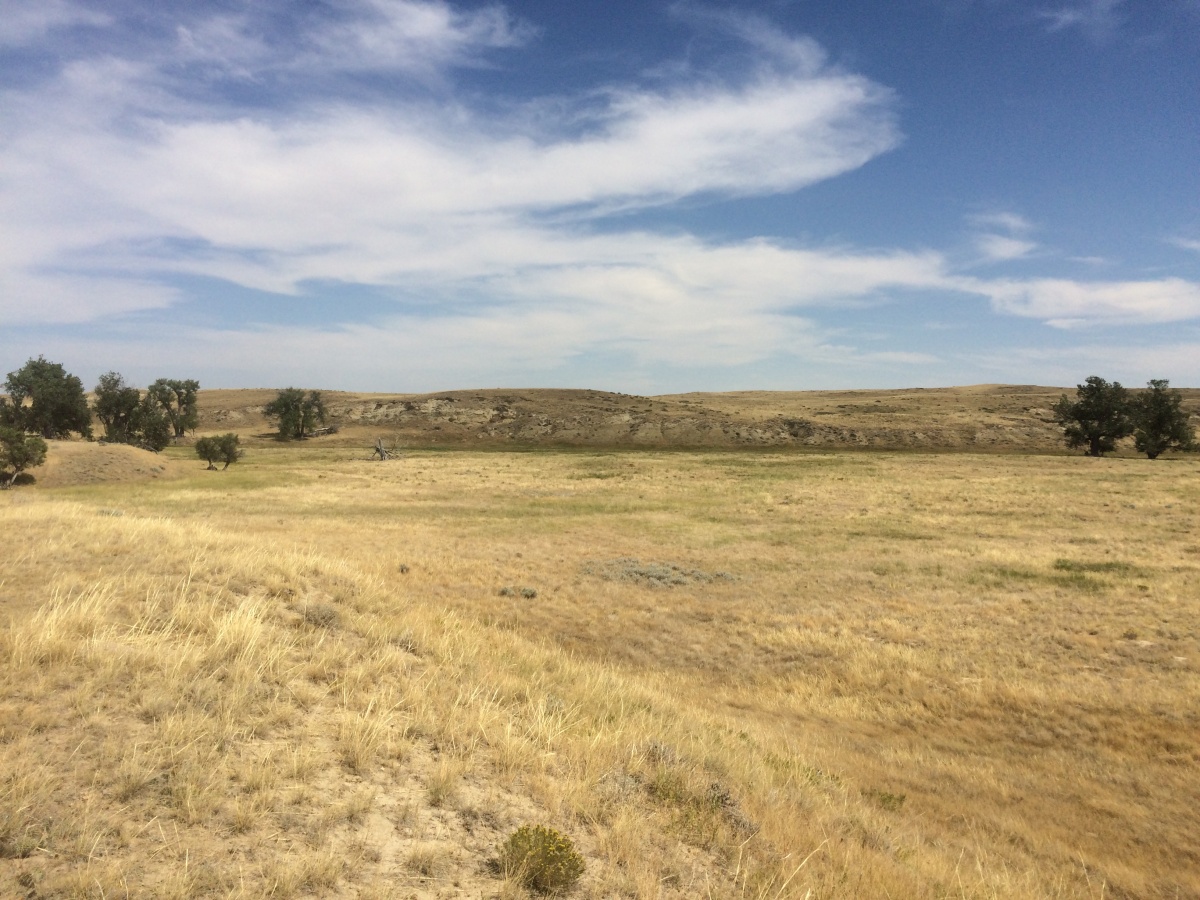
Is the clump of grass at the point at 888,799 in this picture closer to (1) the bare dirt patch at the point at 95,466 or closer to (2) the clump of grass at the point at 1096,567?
(2) the clump of grass at the point at 1096,567

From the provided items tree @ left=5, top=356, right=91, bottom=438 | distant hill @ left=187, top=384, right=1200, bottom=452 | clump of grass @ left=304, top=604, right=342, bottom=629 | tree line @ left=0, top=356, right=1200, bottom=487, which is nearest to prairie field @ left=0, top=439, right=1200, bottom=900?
clump of grass @ left=304, top=604, right=342, bottom=629

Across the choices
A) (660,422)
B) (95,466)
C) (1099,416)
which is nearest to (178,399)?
(95,466)

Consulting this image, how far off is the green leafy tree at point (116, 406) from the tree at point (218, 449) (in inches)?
770

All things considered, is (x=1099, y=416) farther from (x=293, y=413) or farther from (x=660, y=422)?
(x=293, y=413)

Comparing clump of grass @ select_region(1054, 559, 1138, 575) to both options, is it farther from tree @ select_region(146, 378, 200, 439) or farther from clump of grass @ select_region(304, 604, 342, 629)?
tree @ select_region(146, 378, 200, 439)

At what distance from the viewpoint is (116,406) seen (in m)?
66.2

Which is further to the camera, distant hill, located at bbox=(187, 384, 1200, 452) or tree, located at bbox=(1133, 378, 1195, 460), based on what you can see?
distant hill, located at bbox=(187, 384, 1200, 452)

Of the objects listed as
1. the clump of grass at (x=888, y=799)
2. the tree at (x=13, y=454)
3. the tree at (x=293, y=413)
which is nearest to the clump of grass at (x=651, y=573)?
Result: the clump of grass at (x=888, y=799)

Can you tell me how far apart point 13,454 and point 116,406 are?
34.9 meters

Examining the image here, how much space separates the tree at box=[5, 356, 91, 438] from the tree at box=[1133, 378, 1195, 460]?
359 ft

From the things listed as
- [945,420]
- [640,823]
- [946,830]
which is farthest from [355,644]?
[945,420]

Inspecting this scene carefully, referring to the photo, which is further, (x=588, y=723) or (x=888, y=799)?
(x=888, y=799)

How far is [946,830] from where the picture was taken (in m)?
7.60

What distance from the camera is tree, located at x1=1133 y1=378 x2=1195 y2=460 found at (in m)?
67.3
